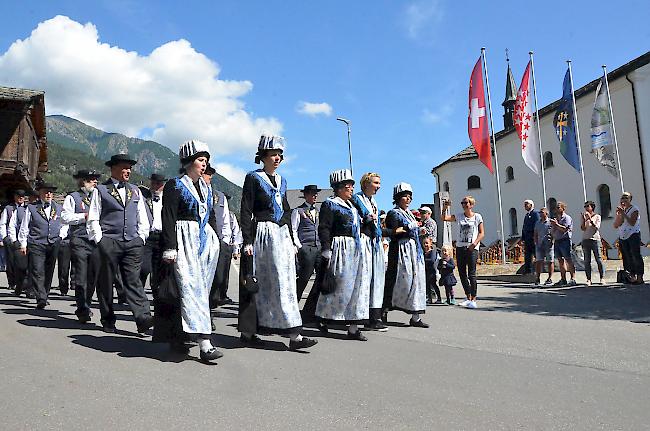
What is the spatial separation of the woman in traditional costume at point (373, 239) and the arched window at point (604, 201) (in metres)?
27.2

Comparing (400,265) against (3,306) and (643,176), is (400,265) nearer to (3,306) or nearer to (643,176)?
(3,306)

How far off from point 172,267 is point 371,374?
1997mm

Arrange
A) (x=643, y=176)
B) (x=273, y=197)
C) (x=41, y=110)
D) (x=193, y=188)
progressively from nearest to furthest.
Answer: (x=193, y=188), (x=273, y=197), (x=643, y=176), (x=41, y=110)

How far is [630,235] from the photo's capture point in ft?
38.7

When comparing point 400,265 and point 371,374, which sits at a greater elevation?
point 400,265

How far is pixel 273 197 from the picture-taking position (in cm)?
573

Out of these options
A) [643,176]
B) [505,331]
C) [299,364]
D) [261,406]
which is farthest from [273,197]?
[643,176]

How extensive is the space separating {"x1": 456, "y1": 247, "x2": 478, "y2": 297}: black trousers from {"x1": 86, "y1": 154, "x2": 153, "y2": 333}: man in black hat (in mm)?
5030

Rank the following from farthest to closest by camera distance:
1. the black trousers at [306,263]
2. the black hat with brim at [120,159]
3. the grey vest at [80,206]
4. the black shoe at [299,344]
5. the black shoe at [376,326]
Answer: the black trousers at [306,263]
the grey vest at [80,206]
the black shoe at [376,326]
the black hat with brim at [120,159]
the black shoe at [299,344]

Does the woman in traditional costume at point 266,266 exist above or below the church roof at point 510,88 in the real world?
below

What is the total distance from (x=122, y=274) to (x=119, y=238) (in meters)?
0.43

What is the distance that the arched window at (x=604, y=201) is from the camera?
30328 millimetres

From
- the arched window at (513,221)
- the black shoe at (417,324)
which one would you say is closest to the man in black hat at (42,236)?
the black shoe at (417,324)

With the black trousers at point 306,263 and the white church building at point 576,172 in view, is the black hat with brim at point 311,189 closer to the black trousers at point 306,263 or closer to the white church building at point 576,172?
the black trousers at point 306,263
